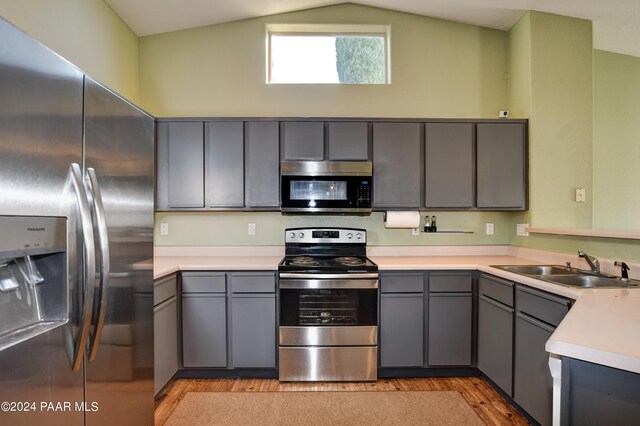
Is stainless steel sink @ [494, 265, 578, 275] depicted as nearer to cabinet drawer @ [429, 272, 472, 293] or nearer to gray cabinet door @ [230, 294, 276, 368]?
cabinet drawer @ [429, 272, 472, 293]

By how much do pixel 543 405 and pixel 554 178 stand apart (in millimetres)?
1904

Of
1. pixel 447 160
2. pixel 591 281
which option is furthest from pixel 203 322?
pixel 591 281

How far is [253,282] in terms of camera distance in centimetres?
266

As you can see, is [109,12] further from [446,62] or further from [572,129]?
[572,129]

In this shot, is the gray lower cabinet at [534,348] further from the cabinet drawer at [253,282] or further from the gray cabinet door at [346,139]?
the cabinet drawer at [253,282]

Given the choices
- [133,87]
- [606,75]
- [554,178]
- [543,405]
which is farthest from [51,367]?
[606,75]

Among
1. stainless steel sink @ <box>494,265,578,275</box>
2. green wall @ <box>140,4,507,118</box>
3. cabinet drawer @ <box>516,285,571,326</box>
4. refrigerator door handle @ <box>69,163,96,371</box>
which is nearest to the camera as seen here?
refrigerator door handle @ <box>69,163,96,371</box>

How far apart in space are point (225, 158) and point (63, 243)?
2023 millimetres

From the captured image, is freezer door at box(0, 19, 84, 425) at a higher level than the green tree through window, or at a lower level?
lower

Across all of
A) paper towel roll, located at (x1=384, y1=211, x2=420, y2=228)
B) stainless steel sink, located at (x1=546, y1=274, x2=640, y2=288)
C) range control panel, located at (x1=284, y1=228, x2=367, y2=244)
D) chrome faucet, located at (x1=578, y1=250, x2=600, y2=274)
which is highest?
paper towel roll, located at (x1=384, y1=211, x2=420, y2=228)

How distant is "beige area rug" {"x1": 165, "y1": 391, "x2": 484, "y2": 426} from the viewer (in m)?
2.14

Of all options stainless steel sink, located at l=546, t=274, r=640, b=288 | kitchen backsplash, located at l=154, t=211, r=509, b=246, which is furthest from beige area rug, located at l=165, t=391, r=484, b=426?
kitchen backsplash, located at l=154, t=211, r=509, b=246

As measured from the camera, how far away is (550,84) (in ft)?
9.55

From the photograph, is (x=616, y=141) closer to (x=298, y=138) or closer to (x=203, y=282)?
(x=298, y=138)
